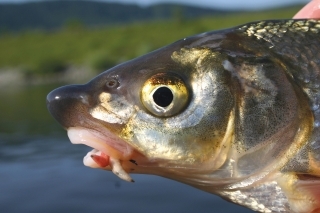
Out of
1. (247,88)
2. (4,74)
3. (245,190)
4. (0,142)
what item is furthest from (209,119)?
(4,74)

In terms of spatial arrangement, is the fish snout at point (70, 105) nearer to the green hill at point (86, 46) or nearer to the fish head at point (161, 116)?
the fish head at point (161, 116)

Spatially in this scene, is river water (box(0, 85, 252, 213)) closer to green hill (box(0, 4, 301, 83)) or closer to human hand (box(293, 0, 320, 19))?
human hand (box(293, 0, 320, 19))

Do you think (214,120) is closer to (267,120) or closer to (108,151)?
(267,120)

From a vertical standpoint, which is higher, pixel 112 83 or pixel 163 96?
pixel 112 83

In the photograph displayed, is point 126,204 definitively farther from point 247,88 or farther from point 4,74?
point 4,74

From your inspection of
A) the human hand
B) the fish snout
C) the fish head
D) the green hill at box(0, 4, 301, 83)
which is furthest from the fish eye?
the green hill at box(0, 4, 301, 83)

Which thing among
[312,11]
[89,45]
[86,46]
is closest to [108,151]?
[312,11]
